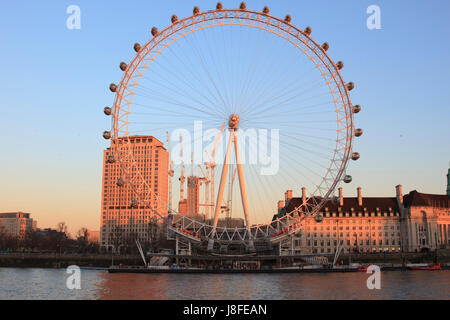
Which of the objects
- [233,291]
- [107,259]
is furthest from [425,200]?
[233,291]

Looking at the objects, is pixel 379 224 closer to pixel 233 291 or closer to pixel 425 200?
pixel 425 200

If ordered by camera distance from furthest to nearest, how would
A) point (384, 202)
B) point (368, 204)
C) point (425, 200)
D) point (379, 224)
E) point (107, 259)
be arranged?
1. point (368, 204)
2. point (384, 202)
3. point (379, 224)
4. point (425, 200)
5. point (107, 259)

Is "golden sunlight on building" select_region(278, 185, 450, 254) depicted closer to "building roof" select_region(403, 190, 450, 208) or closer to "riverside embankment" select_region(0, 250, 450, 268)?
"building roof" select_region(403, 190, 450, 208)

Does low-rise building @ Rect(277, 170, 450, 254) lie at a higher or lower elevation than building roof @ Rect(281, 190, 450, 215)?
lower

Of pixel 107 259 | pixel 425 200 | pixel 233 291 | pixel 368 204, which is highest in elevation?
pixel 425 200

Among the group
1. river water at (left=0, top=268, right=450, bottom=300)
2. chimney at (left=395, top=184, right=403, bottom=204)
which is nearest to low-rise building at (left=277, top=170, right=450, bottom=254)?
chimney at (left=395, top=184, right=403, bottom=204)

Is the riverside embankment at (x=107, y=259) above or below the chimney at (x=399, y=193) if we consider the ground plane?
below

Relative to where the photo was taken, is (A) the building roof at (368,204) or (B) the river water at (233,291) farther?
(A) the building roof at (368,204)

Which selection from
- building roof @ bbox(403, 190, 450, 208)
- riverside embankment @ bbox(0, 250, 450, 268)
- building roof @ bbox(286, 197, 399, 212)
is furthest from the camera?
building roof @ bbox(286, 197, 399, 212)

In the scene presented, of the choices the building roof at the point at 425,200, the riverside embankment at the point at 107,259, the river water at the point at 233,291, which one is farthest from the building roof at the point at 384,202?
the river water at the point at 233,291

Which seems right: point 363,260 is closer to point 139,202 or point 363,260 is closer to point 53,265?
point 139,202

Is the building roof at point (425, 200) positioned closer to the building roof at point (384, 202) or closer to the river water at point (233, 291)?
the building roof at point (384, 202)

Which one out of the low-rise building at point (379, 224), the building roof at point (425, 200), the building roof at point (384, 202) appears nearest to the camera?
the low-rise building at point (379, 224)

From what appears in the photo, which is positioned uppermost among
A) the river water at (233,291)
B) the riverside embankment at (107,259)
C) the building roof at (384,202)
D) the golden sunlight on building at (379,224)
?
the building roof at (384,202)
